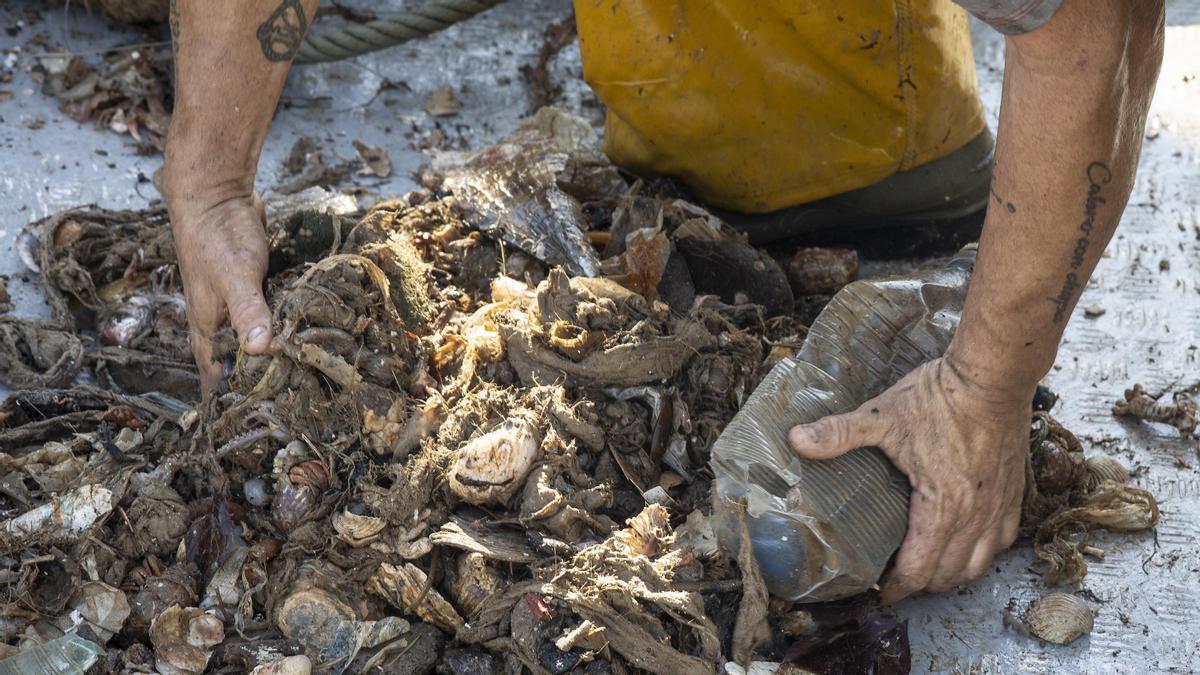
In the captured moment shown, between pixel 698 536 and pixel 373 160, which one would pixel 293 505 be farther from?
pixel 373 160

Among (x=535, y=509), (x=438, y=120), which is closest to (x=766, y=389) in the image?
(x=535, y=509)

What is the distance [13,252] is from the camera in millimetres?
2578

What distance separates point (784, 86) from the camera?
2.50 m

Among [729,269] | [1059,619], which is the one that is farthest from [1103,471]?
[729,269]

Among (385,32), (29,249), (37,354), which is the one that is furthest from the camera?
(385,32)

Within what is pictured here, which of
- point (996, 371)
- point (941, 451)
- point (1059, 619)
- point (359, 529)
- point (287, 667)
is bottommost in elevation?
point (287, 667)

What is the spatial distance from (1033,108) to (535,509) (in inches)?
37.4

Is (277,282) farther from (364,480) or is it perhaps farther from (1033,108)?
(1033,108)

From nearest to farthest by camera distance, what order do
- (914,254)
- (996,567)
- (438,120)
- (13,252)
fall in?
(996,567), (13,252), (914,254), (438,120)

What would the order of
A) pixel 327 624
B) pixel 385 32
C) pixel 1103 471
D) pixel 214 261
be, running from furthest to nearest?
pixel 385 32
pixel 1103 471
pixel 214 261
pixel 327 624

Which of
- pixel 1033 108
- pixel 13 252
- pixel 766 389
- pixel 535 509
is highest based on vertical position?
pixel 1033 108

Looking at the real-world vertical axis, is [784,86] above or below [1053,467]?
above

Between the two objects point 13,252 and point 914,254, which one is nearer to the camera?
point 13,252

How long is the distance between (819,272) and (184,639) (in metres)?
1.49
